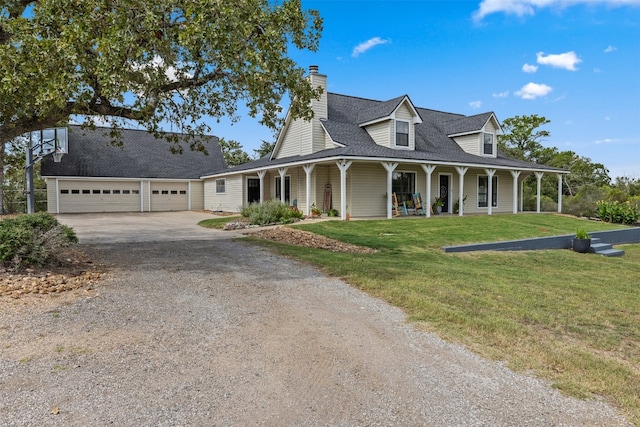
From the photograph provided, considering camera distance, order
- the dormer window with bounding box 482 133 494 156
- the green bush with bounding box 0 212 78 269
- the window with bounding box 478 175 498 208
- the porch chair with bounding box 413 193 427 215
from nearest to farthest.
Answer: the green bush with bounding box 0 212 78 269, the porch chair with bounding box 413 193 427 215, the window with bounding box 478 175 498 208, the dormer window with bounding box 482 133 494 156

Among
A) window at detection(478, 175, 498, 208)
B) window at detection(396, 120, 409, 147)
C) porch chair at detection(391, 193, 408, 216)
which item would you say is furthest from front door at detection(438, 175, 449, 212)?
porch chair at detection(391, 193, 408, 216)

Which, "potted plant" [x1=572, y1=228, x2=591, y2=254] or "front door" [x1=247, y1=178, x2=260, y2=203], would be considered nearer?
"potted plant" [x1=572, y1=228, x2=591, y2=254]

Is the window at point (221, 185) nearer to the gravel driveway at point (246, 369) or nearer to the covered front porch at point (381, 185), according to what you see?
the covered front porch at point (381, 185)

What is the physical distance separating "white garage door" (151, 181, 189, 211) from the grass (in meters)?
19.6

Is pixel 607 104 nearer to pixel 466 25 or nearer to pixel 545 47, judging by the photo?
pixel 545 47

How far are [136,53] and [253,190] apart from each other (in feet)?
58.8

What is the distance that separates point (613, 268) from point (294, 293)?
9126mm

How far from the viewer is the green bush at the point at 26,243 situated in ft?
20.0

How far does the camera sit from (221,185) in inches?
1022

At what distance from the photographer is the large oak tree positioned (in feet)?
20.3

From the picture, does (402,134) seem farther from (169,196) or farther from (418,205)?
(169,196)

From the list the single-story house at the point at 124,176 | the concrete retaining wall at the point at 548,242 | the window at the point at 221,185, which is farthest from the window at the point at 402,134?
the single-story house at the point at 124,176

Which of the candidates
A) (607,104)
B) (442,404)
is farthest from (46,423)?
(607,104)

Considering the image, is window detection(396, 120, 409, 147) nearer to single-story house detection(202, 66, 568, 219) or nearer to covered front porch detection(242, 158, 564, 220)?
single-story house detection(202, 66, 568, 219)
